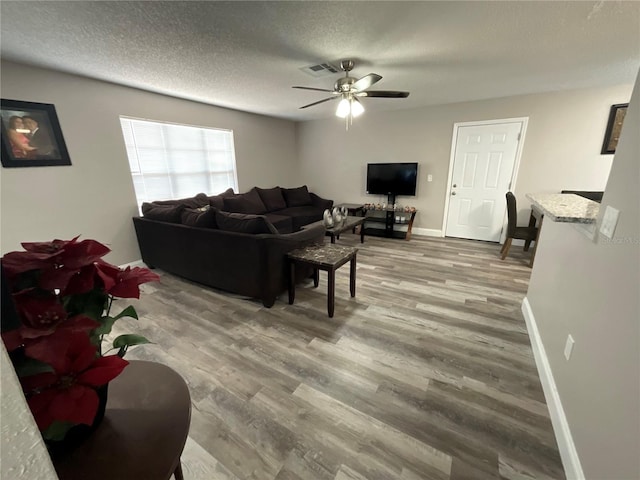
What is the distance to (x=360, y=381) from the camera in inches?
70.0

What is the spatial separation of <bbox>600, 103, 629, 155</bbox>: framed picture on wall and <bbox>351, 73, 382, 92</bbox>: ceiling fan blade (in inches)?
138

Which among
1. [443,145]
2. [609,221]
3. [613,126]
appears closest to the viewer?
[609,221]

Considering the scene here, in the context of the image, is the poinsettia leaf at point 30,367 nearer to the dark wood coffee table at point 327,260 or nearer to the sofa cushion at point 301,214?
the dark wood coffee table at point 327,260

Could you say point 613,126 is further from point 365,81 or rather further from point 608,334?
point 608,334

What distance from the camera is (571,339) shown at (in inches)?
55.8

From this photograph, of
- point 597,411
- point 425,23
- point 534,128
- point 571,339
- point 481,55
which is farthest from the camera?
point 534,128

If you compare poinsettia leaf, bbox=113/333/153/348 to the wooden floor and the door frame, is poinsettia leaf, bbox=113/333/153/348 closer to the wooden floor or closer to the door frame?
the wooden floor

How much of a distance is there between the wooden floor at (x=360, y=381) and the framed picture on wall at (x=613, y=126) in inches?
97.3

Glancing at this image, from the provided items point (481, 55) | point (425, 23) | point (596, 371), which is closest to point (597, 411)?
point (596, 371)

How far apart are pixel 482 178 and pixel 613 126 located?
1.59 meters

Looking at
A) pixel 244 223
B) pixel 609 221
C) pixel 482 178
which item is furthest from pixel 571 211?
pixel 482 178

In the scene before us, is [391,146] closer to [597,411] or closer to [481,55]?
[481,55]

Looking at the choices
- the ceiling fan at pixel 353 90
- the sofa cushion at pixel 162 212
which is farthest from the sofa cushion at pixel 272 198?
the ceiling fan at pixel 353 90

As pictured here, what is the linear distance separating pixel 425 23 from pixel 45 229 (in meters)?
4.25
